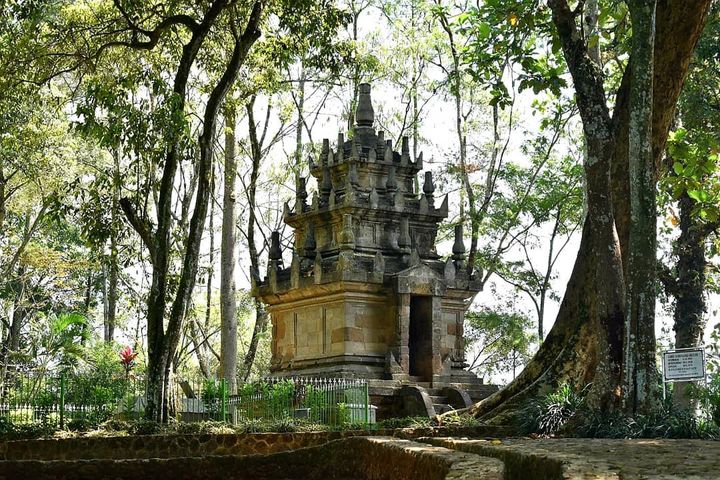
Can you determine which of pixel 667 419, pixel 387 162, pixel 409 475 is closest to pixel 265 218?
pixel 387 162

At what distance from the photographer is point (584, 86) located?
14820 millimetres

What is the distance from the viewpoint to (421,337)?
2248 centimetres

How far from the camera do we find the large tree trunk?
46.2 feet

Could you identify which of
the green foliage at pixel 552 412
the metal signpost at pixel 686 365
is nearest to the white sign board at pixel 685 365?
the metal signpost at pixel 686 365

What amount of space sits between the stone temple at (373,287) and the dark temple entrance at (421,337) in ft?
0.07

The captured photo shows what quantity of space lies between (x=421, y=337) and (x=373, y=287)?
65.1 inches

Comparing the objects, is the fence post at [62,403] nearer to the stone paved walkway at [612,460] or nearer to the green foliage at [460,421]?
the green foliage at [460,421]

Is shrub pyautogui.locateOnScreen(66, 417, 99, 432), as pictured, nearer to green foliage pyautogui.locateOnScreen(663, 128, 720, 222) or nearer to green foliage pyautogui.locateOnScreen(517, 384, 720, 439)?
green foliage pyautogui.locateOnScreen(517, 384, 720, 439)

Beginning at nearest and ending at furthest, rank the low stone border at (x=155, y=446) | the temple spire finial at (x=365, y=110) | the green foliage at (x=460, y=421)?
the low stone border at (x=155, y=446), the green foliage at (x=460, y=421), the temple spire finial at (x=365, y=110)

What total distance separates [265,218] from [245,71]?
15567 mm

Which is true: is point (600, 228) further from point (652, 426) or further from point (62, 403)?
point (62, 403)

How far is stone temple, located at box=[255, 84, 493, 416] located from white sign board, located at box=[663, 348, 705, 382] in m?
7.51

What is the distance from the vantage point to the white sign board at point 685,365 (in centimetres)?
1315

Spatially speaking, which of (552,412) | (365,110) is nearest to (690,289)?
(365,110)
